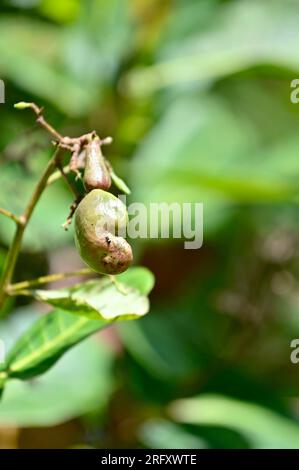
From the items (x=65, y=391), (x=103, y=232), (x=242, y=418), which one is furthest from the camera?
(x=242, y=418)

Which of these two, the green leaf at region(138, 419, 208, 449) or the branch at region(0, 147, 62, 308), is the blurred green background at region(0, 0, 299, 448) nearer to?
the green leaf at region(138, 419, 208, 449)

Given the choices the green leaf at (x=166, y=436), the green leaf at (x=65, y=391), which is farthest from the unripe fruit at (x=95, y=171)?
the green leaf at (x=166, y=436)

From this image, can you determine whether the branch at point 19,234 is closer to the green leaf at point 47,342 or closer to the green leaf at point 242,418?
the green leaf at point 47,342

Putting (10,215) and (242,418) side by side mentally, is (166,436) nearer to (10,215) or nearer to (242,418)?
(242,418)

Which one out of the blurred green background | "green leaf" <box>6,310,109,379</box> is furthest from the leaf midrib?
the blurred green background

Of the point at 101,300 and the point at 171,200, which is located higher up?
the point at 171,200

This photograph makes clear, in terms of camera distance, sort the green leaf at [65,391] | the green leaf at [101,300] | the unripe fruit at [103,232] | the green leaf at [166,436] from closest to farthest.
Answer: the unripe fruit at [103,232], the green leaf at [101,300], the green leaf at [65,391], the green leaf at [166,436]

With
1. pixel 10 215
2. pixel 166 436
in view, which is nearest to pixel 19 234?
pixel 10 215

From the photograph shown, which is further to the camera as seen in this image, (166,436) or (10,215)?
(166,436)
